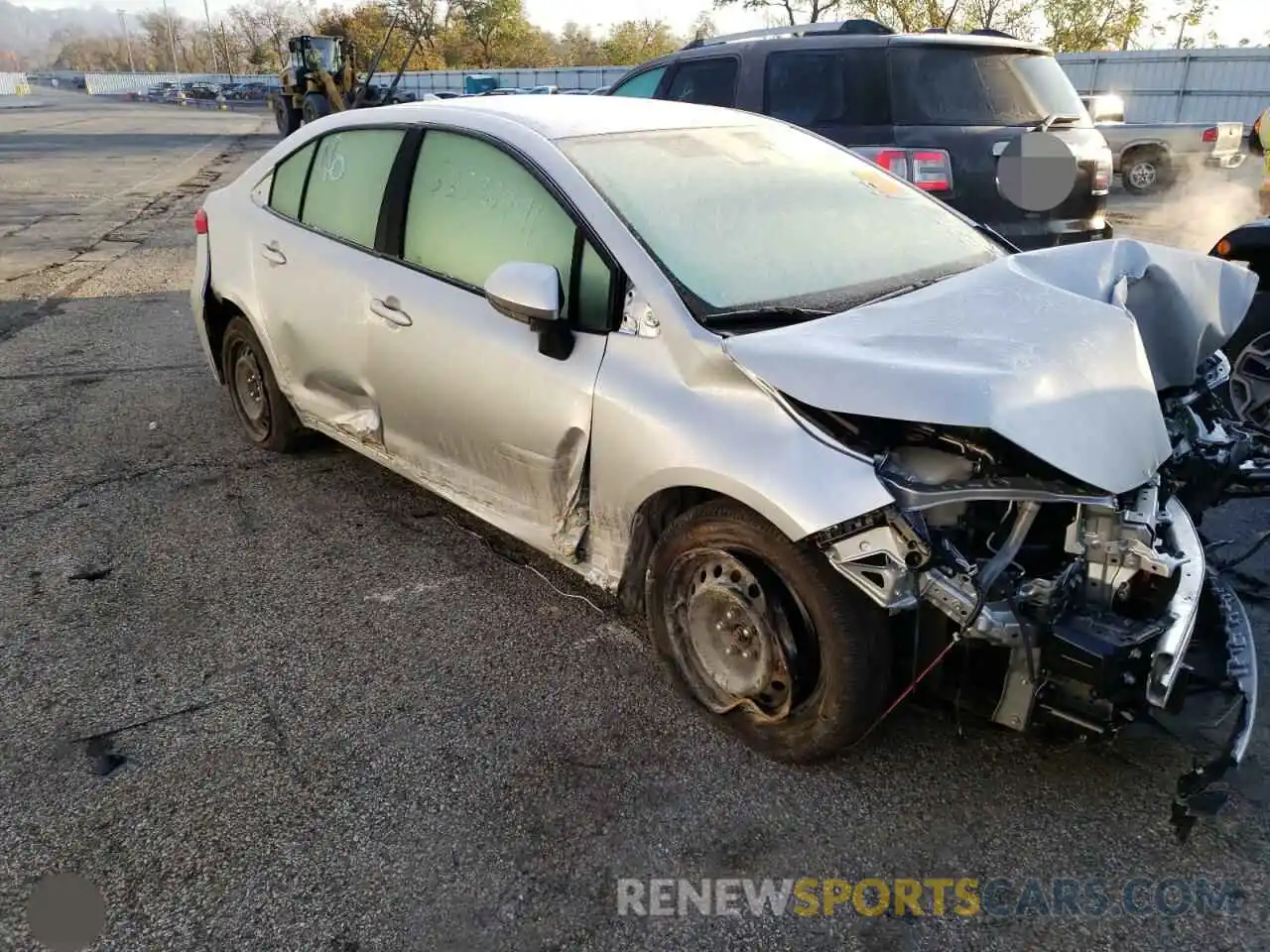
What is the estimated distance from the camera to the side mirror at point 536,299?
2945 mm

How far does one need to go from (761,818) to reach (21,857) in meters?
1.89

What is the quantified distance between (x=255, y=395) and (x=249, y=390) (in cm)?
7

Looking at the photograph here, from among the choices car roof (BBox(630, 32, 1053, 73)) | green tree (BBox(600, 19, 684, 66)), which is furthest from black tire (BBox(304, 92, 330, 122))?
green tree (BBox(600, 19, 684, 66))

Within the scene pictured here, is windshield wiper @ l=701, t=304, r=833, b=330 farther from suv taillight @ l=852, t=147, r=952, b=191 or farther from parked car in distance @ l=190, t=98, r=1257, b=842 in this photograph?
suv taillight @ l=852, t=147, r=952, b=191

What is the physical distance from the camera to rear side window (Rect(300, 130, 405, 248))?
399 cm

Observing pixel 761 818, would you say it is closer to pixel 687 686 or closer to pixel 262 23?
pixel 687 686

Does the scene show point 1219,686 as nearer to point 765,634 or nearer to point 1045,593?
point 1045,593

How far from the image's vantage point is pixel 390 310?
12.3ft

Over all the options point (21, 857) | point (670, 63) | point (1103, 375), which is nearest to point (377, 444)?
point (21, 857)

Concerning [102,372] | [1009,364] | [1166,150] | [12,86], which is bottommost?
[102,372]

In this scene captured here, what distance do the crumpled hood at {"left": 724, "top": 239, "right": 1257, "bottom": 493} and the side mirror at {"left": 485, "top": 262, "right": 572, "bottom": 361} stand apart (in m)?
0.61

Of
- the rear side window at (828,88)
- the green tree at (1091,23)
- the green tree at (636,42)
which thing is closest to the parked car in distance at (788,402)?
the rear side window at (828,88)

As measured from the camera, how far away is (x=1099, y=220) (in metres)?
6.36

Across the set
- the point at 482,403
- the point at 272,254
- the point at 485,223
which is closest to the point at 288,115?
the point at 272,254
